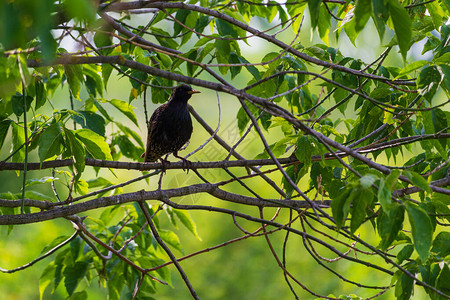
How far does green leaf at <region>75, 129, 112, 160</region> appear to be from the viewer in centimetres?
246

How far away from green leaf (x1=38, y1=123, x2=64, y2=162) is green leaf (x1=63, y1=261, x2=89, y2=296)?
1.16 m

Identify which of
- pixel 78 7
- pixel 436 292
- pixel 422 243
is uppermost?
pixel 78 7

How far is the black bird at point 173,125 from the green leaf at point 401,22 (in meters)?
2.85

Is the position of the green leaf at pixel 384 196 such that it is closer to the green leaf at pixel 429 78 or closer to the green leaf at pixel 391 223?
the green leaf at pixel 391 223

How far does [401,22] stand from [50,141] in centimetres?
156

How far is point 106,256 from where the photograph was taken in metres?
3.30

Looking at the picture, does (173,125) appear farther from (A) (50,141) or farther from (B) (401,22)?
(B) (401,22)

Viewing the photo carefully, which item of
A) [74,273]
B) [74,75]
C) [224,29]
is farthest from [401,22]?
[74,273]

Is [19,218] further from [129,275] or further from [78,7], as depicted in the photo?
[78,7]

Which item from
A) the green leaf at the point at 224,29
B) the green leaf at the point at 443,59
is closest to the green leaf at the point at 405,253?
the green leaf at the point at 443,59

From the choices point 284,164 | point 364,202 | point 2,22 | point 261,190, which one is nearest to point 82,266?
point 284,164

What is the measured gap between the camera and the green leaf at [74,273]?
129 inches

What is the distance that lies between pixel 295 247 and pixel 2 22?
361 inches

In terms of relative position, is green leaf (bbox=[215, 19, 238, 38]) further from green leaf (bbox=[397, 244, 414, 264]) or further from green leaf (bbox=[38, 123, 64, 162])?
green leaf (bbox=[397, 244, 414, 264])
